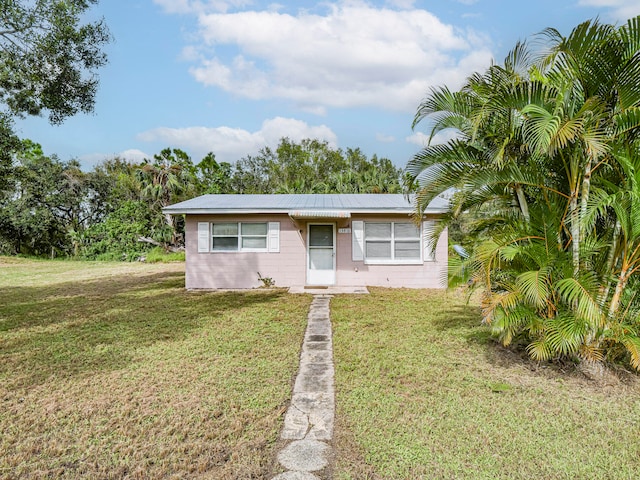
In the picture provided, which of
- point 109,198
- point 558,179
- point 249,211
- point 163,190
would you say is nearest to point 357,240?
point 249,211

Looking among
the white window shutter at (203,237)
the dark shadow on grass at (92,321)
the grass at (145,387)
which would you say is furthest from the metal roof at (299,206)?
the grass at (145,387)

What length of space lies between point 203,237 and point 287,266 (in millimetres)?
2818

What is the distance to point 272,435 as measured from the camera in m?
3.54

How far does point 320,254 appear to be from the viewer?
13.0 metres

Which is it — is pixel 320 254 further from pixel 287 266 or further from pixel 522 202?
pixel 522 202

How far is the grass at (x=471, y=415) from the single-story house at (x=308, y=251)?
20.5 feet

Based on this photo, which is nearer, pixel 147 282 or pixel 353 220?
pixel 353 220

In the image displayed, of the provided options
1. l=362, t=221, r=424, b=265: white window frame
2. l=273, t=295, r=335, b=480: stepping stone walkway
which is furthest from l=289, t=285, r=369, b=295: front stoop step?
l=273, t=295, r=335, b=480: stepping stone walkway

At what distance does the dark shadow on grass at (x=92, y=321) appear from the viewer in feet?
18.4

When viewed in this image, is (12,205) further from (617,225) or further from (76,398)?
(617,225)

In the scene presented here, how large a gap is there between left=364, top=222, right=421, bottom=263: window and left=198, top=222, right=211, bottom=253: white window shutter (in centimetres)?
504

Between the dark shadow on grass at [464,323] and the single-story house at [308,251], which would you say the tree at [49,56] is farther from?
the dark shadow on grass at [464,323]

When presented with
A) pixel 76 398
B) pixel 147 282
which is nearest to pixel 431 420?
pixel 76 398

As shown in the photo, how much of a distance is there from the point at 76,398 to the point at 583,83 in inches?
262
